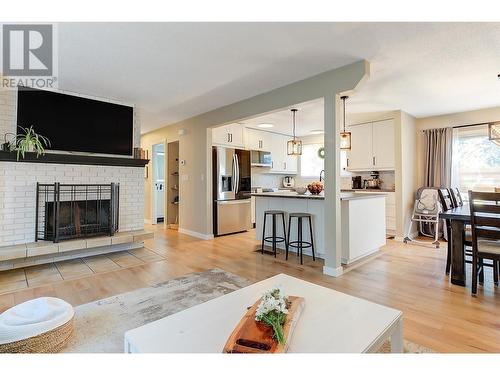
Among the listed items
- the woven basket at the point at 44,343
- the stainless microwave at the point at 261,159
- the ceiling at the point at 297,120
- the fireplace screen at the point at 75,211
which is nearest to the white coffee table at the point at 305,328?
the woven basket at the point at 44,343

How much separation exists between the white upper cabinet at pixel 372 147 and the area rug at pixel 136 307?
4.05 meters

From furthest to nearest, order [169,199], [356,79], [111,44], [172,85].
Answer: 1. [169,199]
2. [172,85]
3. [356,79]
4. [111,44]

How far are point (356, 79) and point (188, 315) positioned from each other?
9.42ft

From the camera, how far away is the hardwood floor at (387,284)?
196 centimetres

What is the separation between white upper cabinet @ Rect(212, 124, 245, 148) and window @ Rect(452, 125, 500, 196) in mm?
4257

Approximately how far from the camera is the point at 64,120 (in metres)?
3.82

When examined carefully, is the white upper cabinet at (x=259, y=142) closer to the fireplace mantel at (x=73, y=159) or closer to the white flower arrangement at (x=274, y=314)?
the fireplace mantel at (x=73, y=159)

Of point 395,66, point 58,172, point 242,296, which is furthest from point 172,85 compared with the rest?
point 242,296

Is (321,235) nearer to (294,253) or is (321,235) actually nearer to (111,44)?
(294,253)

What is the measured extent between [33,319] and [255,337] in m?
1.65

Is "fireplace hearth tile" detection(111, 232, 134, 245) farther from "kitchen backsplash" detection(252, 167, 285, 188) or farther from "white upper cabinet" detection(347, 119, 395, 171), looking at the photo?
"white upper cabinet" detection(347, 119, 395, 171)

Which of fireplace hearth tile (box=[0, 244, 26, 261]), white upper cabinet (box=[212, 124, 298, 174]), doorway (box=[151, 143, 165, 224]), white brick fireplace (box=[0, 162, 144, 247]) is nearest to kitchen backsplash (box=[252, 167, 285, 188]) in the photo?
white upper cabinet (box=[212, 124, 298, 174])
